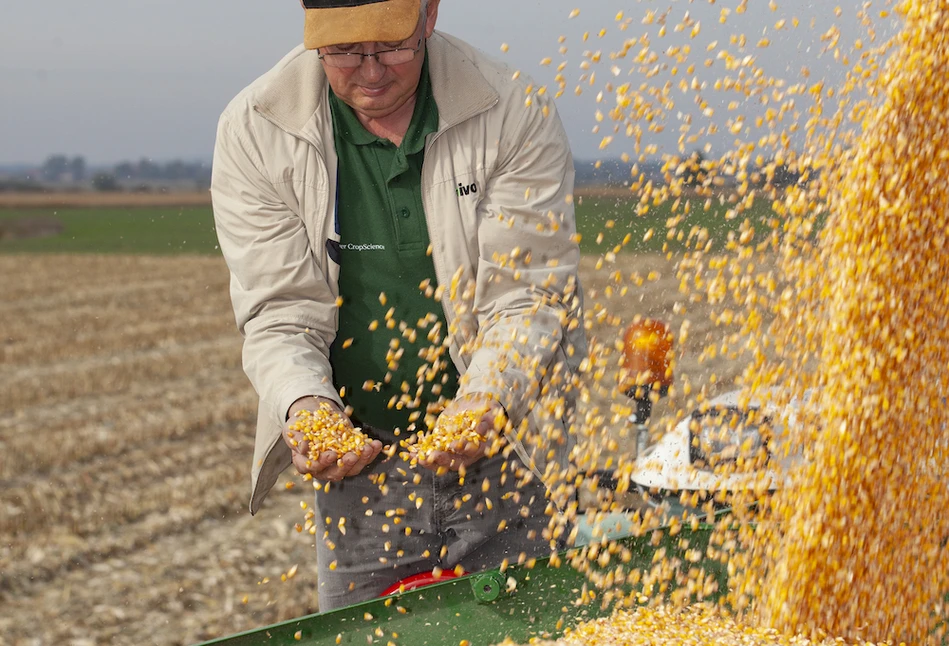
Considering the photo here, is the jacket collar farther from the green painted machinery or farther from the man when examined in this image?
the green painted machinery

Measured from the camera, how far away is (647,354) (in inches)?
120

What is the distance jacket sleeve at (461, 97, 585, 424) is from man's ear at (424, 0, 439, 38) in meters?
0.30

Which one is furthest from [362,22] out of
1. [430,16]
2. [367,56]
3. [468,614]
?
[468,614]

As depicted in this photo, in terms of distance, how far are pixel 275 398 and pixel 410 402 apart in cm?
37

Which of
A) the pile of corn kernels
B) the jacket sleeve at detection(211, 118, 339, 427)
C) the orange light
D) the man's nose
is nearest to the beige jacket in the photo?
the jacket sleeve at detection(211, 118, 339, 427)

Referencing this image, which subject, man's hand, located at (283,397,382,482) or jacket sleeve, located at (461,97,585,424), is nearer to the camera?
man's hand, located at (283,397,382,482)

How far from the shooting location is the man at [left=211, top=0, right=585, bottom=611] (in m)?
2.66

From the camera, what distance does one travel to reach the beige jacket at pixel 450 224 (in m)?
2.69

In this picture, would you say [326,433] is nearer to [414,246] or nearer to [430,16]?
[414,246]

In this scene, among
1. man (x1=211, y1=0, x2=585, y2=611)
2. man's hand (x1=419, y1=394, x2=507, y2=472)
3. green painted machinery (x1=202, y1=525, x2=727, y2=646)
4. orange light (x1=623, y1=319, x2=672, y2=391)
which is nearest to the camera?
green painted machinery (x1=202, y1=525, x2=727, y2=646)

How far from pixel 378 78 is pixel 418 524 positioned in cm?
121

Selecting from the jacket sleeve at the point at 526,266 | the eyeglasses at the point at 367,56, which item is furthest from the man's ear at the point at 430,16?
the jacket sleeve at the point at 526,266

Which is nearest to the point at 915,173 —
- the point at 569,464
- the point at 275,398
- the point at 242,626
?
the point at 569,464

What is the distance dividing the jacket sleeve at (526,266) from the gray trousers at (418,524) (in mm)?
322
